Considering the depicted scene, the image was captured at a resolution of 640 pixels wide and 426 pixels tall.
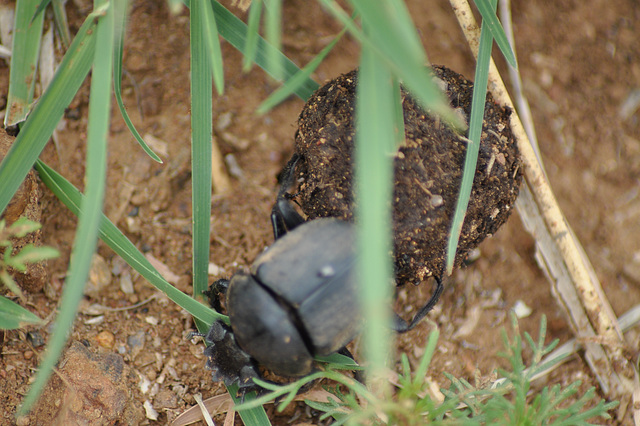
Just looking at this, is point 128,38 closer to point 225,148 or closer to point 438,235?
point 225,148

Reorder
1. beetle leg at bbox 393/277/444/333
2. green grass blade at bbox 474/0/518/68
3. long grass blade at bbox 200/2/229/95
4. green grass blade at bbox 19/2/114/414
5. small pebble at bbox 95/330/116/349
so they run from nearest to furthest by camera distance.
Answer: green grass blade at bbox 19/2/114/414 < long grass blade at bbox 200/2/229/95 < green grass blade at bbox 474/0/518/68 < beetle leg at bbox 393/277/444/333 < small pebble at bbox 95/330/116/349

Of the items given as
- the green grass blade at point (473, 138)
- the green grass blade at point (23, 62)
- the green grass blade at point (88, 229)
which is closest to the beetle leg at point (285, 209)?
the green grass blade at point (473, 138)

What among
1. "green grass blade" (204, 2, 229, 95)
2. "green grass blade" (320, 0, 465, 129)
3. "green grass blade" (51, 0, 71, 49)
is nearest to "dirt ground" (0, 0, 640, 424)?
"green grass blade" (51, 0, 71, 49)

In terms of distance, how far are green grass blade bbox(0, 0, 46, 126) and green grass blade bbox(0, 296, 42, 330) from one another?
83cm

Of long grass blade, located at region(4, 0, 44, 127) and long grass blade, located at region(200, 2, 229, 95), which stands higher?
long grass blade, located at region(200, 2, 229, 95)

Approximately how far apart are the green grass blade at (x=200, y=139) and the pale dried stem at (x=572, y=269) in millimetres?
1156

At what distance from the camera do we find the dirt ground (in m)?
2.42

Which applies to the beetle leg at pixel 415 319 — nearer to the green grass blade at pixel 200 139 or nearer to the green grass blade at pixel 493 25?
the green grass blade at pixel 200 139

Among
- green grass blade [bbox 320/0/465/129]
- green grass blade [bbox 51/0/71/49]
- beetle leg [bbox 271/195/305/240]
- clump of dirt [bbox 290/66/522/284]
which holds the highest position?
green grass blade [bbox 320/0/465/129]

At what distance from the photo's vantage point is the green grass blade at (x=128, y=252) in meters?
2.00

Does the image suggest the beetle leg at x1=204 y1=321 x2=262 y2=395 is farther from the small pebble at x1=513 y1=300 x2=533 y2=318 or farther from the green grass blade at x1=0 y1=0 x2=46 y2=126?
the small pebble at x1=513 y1=300 x2=533 y2=318

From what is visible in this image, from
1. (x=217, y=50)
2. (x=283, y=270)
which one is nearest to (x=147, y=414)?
(x=283, y=270)

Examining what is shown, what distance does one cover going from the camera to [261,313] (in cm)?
193

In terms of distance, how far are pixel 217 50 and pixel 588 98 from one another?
7.81 feet
